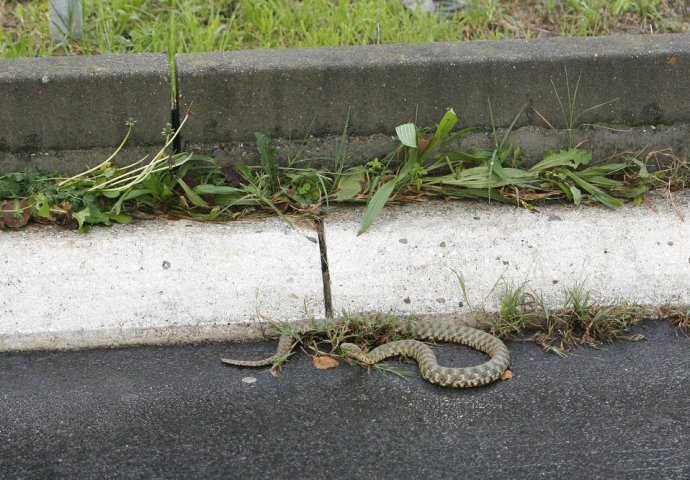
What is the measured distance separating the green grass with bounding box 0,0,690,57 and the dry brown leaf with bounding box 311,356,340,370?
2425 millimetres

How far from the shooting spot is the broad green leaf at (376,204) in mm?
5289

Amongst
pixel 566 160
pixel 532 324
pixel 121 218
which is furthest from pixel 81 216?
pixel 566 160

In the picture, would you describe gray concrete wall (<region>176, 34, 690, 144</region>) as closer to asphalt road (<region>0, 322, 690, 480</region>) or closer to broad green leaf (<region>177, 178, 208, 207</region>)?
broad green leaf (<region>177, 178, 208, 207</region>)

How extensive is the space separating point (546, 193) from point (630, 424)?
1852 millimetres

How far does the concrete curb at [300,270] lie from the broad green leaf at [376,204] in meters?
0.06

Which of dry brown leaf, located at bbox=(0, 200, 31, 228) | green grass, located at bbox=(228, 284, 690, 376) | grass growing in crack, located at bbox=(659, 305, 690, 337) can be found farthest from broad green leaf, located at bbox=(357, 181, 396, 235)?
dry brown leaf, located at bbox=(0, 200, 31, 228)

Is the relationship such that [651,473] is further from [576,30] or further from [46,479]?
[576,30]

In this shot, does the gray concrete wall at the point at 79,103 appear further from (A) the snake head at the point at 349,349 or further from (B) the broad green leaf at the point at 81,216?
(A) the snake head at the point at 349,349

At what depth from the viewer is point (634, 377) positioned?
4543mm

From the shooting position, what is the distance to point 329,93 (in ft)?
17.9

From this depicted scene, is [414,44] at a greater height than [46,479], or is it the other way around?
[414,44]

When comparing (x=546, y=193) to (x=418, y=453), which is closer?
(x=418, y=453)

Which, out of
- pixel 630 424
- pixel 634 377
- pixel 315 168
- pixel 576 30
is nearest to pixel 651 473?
pixel 630 424

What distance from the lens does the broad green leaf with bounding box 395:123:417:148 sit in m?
5.37
